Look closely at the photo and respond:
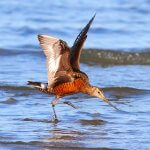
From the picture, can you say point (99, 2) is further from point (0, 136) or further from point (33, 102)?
point (0, 136)

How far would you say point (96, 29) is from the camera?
17562 mm

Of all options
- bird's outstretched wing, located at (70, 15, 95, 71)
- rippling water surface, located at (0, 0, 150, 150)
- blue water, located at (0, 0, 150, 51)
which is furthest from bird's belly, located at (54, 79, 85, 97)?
blue water, located at (0, 0, 150, 51)

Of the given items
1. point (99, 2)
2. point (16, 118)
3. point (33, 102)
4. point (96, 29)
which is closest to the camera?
point (16, 118)

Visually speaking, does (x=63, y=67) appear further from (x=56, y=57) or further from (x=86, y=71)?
(x=86, y=71)

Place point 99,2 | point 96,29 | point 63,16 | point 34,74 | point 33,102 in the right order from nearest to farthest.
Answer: point 33,102
point 34,74
point 96,29
point 63,16
point 99,2

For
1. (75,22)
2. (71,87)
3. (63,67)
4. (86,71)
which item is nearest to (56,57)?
(63,67)

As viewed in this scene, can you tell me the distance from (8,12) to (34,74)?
7188mm

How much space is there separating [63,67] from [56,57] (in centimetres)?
24

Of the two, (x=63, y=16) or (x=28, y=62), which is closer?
(x=28, y=62)

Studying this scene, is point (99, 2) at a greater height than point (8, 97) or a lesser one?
greater

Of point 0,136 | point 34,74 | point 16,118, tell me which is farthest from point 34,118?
point 34,74

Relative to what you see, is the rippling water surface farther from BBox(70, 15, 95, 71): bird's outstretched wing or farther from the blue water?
BBox(70, 15, 95, 71): bird's outstretched wing

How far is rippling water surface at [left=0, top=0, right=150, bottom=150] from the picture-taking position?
336 inches

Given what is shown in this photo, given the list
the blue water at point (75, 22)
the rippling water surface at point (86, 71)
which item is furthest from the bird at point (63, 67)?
the blue water at point (75, 22)
